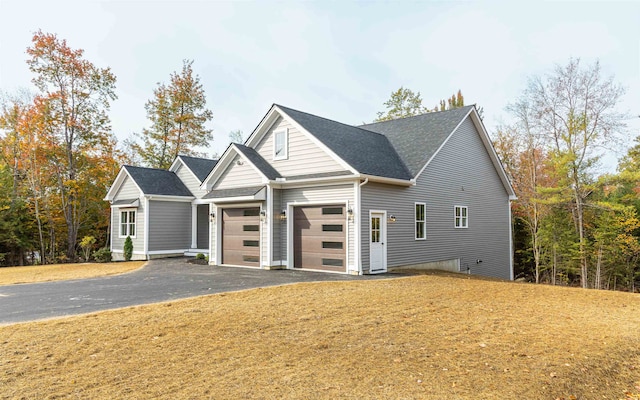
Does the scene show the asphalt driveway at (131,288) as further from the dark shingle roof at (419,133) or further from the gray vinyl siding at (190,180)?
the gray vinyl siding at (190,180)

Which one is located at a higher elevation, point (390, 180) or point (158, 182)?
point (158, 182)

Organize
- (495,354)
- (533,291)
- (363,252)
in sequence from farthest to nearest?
(363,252) < (533,291) < (495,354)

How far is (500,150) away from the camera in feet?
91.5

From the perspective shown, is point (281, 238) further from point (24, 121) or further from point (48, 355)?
point (24, 121)

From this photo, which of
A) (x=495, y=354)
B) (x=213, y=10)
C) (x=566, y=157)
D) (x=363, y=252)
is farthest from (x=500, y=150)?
(x=495, y=354)

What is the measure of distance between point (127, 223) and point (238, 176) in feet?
28.7

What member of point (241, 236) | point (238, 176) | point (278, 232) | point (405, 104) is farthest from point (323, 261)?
point (405, 104)

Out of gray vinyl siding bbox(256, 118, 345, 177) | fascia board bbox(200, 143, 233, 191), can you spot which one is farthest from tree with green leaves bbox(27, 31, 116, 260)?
gray vinyl siding bbox(256, 118, 345, 177)

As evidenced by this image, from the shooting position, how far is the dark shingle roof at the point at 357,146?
45.0ft

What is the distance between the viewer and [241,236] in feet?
51.8

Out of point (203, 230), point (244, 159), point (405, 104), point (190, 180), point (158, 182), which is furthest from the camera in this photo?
point (405, 104)

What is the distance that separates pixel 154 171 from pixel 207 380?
19.8 meters

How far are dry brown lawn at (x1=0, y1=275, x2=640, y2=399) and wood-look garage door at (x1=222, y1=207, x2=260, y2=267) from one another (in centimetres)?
668

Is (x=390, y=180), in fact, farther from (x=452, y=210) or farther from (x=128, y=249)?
(x=128, y=249)
